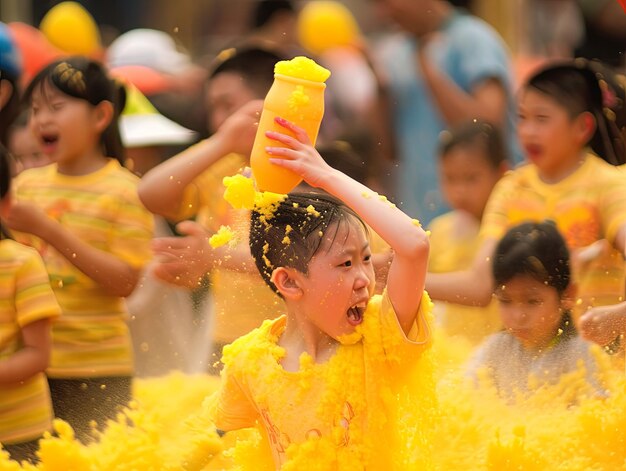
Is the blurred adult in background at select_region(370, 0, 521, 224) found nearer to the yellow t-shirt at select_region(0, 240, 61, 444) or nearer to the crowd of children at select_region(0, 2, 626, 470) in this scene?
the crowd of children at select_region(0, 2, 626, 470)

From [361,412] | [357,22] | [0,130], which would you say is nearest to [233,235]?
[361,412]

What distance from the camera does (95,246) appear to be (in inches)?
A: 148

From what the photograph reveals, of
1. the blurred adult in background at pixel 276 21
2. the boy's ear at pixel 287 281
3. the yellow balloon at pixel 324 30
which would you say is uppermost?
the boy's ear at pixel 287 281

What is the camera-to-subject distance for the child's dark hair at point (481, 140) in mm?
4566

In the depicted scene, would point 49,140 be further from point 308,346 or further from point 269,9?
point 269,9

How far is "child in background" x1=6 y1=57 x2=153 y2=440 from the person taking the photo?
12.1 ft

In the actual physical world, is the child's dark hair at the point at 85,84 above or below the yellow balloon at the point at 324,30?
above

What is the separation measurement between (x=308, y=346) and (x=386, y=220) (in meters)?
0.36

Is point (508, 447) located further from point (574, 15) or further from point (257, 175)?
point (574, 15)

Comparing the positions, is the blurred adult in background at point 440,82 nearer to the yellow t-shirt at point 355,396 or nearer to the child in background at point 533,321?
the child in background at point 533,321

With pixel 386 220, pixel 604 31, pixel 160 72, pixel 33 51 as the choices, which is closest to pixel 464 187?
pixel 386 220

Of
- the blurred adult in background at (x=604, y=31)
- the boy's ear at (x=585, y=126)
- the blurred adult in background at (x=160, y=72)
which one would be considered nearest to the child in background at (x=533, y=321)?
the boy's ear at (x=585, y=126)

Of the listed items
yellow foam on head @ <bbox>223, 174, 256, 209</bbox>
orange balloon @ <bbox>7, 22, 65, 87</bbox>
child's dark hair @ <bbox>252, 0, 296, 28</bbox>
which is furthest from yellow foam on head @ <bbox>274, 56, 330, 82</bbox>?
orange balloon @ <bbox>7, 22, 65, 87</bbox>

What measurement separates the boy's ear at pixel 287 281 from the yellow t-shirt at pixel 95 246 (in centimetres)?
103
